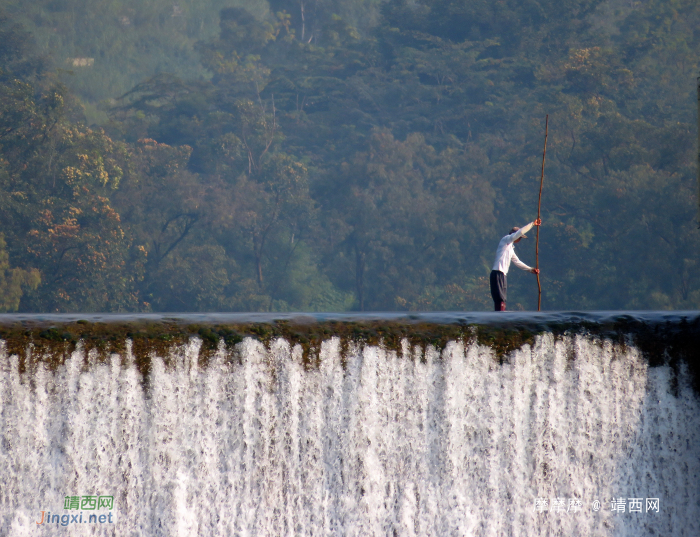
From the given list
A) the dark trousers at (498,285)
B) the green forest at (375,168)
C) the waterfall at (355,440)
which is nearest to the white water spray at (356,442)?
the waterfall at (355,440)

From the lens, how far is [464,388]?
8.18 m

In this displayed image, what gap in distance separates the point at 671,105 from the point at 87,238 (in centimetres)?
2498

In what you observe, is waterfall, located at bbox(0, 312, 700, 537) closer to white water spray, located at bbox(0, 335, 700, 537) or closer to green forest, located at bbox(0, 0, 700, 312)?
white water spray, located at bbox(0, 335, 700, 537)

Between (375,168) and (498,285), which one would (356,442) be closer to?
(498,285)

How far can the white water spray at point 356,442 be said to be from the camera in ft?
25.3

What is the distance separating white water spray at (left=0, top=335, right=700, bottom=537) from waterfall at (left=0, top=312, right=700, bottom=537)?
0.01m

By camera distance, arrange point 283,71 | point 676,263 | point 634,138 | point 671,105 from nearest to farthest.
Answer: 1. point 676,263
2. point 634,138
3. point 671,105
4. point 283,71

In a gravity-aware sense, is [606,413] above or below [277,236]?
below

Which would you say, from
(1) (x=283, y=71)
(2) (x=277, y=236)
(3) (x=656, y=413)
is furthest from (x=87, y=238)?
(3) (x=656, y=413)

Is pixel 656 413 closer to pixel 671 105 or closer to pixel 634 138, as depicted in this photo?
→ pixel 634 138

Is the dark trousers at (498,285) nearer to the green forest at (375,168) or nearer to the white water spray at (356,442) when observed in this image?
the white water spray at (356,442)

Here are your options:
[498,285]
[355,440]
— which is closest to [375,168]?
[498,285]

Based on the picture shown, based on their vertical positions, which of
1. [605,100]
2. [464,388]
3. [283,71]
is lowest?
[464,388]

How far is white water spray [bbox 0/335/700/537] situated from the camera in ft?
25.3
